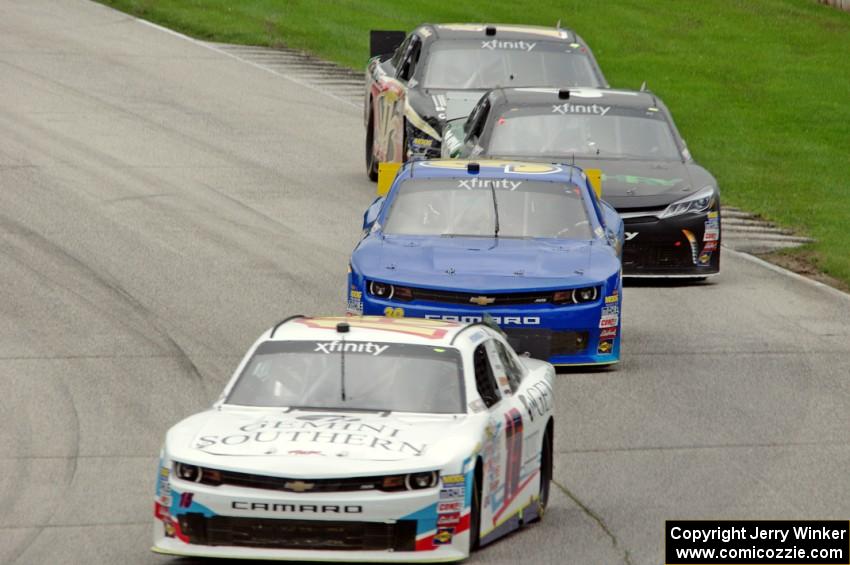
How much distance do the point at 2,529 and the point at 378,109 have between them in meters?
13.5

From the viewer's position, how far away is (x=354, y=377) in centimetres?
1016

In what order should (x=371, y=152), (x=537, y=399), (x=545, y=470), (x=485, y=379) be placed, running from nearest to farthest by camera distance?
(x=485, y=379) → (x=537, y=399) → (x=545, y=470) → (x=371, y=152)

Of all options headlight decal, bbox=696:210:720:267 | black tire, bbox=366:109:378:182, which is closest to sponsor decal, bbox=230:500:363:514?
headlight decal, bbox=696:210:720:267

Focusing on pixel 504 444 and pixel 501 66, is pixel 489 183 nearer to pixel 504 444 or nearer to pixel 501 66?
pixel 504 444

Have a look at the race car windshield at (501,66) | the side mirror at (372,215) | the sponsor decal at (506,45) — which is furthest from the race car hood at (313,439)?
the sponsor decal at (506,45)

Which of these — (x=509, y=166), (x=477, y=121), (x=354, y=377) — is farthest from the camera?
(x=477, y=121)

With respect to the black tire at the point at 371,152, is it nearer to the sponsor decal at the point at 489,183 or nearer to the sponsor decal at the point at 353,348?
the sponsor decal at the point at 489,183

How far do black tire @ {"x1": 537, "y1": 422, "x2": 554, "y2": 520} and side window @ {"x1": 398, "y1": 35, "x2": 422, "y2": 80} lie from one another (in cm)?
1184

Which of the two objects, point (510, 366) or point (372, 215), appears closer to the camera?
point (510, 366)

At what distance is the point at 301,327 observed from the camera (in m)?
10.7

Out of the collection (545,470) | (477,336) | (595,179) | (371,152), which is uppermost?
(477,336)

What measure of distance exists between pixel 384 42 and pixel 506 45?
335cm

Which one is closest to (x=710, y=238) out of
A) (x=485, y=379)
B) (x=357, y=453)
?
(x=485, y=379)

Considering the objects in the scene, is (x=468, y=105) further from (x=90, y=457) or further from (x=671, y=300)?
(x=90, y=457)
